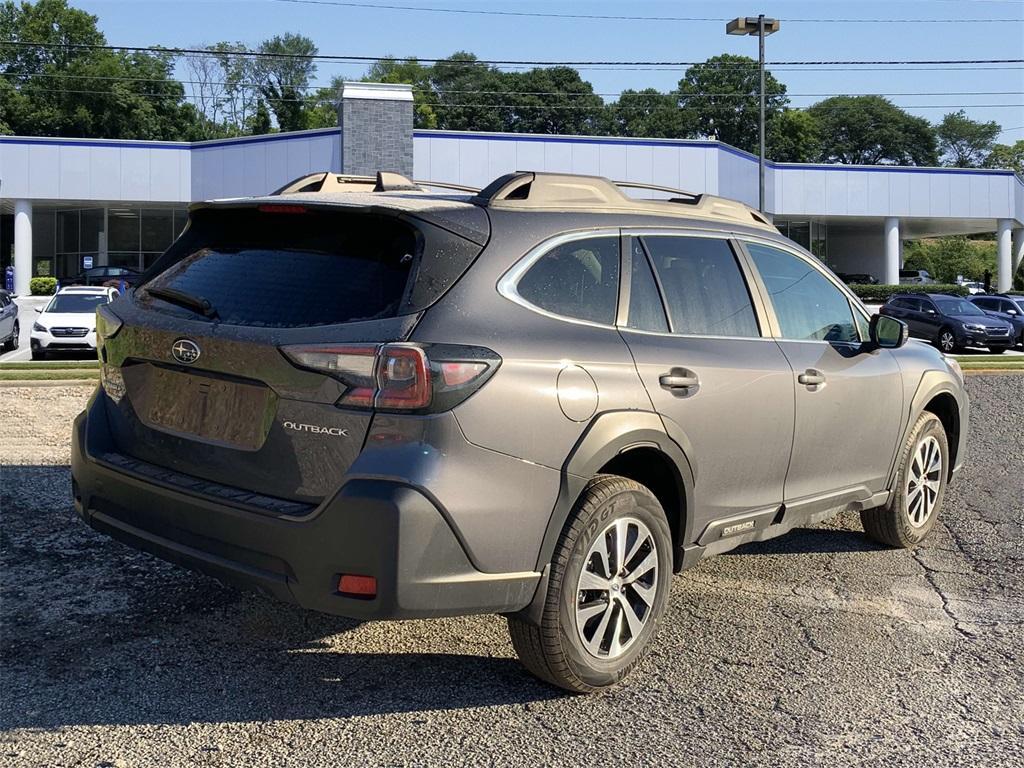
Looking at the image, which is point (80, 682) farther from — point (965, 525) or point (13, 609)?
point (965, 525)

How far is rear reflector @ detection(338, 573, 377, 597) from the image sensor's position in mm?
3279

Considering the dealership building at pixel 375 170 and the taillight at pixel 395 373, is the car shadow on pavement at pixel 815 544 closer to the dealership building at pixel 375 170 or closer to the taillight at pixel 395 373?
the taillight at pixel 395 373

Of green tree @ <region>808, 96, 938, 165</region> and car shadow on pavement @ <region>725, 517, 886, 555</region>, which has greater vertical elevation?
green tree @ <region>808, 96, 938, 165</region>

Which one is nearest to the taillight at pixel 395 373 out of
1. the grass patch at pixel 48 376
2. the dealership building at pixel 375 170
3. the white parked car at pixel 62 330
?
the grass patch at pixel 48 376

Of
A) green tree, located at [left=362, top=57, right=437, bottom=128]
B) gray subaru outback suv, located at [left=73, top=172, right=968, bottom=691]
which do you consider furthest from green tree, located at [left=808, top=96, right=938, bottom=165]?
gray subaru outback suv, located at [left=73, top=172, right=968, bottom=691]

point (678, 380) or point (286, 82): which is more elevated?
point (286, 82)

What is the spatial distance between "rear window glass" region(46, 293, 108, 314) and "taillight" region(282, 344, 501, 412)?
20449mm

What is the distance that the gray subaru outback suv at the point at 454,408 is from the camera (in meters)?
3.31

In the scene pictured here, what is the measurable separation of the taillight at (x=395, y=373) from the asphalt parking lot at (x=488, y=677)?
1.15 metres

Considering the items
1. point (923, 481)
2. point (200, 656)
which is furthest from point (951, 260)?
point (200, 656)

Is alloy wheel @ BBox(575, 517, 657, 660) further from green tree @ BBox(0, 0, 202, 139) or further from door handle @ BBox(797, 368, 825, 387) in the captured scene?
green tree @ BBox(0, 0, 202, 139)

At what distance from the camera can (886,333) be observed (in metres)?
5.58

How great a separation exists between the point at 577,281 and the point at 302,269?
105cm

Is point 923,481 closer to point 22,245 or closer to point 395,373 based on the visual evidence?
point 395,373
